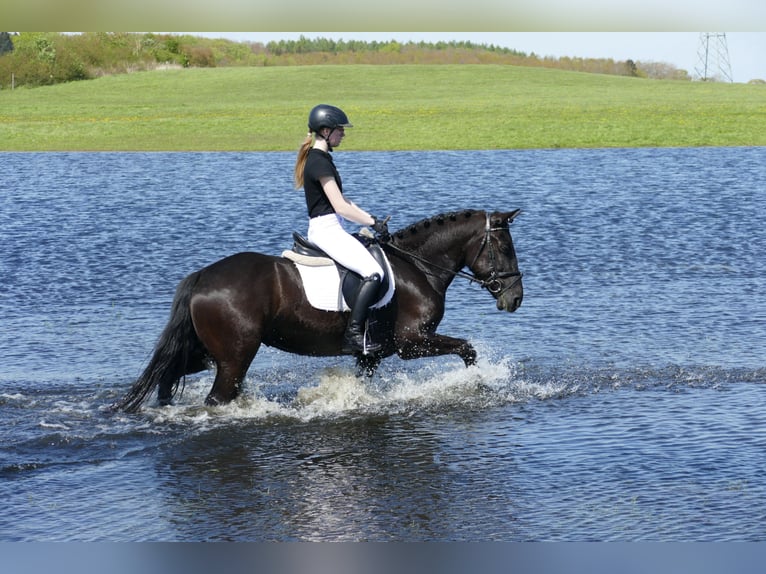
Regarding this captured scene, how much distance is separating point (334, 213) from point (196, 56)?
85.1 meters

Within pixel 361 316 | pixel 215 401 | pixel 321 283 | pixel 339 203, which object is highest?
pixel 339 203

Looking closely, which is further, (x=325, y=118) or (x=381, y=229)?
(x=381, y=229)

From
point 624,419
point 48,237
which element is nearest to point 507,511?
point 624,419

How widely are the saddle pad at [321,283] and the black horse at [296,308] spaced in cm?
6

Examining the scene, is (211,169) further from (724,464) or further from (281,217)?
(724,464)

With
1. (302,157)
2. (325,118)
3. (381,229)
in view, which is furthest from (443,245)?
(325,118)

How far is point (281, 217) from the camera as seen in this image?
26.1 m

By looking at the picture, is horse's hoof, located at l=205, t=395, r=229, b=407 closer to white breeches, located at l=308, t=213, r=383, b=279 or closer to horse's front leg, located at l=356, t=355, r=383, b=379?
horse's front leg, located at l=356, t=355, r=383, b=379

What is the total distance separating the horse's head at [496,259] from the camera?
1004 cm

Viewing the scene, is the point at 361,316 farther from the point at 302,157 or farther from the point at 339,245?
the point at 302,157

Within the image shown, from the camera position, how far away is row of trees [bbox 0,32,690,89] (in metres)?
73.7

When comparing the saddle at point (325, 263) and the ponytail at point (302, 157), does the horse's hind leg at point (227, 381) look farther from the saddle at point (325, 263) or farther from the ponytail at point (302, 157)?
the ponytail at point (302, 157)

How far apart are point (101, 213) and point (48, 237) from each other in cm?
459

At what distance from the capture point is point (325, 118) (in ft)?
28.7
